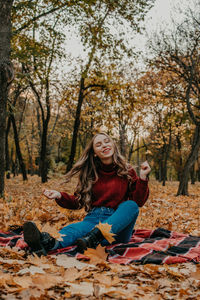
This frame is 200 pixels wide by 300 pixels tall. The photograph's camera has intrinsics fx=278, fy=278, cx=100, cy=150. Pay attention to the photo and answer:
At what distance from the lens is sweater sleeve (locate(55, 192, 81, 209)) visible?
3.48 metres

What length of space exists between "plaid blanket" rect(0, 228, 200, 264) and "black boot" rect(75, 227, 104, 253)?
0.25ft

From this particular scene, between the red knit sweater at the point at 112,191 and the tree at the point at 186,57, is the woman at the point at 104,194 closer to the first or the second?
the red knit sweater at the point at 112,191

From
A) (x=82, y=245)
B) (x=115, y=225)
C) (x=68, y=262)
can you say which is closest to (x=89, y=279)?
(x=68, y=262)

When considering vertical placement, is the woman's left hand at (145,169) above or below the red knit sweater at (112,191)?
above

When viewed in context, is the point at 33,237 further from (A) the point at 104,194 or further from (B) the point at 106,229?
(A) the point at 104,194

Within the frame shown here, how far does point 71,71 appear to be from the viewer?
1772 cm

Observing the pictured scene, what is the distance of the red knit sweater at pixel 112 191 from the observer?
3373mm

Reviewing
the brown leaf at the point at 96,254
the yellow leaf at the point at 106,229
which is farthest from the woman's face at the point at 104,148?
the brown leaf at the point at 96,254

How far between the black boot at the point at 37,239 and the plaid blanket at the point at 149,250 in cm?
14

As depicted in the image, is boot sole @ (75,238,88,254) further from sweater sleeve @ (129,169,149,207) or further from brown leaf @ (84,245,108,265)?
sweater sleeve @ (129,169,149,207)

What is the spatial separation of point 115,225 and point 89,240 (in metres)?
0.36

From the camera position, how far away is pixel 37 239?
2.50 metres

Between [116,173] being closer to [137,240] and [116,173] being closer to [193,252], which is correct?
[137,240]

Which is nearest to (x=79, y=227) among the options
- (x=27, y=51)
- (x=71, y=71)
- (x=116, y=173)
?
(x=116, y=173)
